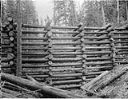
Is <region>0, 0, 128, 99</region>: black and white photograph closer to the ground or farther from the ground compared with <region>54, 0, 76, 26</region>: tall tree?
closer to the ground

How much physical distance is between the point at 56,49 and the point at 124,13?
21848mm

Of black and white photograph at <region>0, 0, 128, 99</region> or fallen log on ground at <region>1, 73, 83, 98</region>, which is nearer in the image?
fallen log on ground at <region>1, 73, 83, 98</region>

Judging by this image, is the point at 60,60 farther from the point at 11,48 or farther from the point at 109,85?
the point at 109,85

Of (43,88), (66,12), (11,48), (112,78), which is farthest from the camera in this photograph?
(66,12)

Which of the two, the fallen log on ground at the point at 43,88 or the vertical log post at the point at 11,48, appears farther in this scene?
the vertical log post at the point at 11,48

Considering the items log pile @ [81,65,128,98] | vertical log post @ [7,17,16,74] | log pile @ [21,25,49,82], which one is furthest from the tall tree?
log pile @ [81,65,128,98]

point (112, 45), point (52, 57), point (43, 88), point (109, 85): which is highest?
point (112, 45)

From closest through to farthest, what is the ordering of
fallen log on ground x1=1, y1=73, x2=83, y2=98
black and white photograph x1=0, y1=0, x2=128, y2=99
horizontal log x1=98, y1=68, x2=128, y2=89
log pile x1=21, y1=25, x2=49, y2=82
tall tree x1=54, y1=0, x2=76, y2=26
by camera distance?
fallen log on ground x1=1, y1=73, x2=83, y2=98, horizontal log x1=98, y1=68, x2=128, y2=89, black and white photograph x1=0, y1=0, x2=128, y2=99, log pile x1=21, y1=25, x2=49, y2=82, tall tree x1=54, y1=0, x2=76, y2=26

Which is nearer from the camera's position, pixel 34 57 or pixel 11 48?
pixel 11 48

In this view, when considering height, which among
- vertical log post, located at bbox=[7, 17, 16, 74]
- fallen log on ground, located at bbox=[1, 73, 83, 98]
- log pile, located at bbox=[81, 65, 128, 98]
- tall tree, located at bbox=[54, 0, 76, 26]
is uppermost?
tall tree, located at bbox=[54, 0, 76, 26]

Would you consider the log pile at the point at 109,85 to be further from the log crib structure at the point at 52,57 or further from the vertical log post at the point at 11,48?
the vertical log post at the point at 11,48

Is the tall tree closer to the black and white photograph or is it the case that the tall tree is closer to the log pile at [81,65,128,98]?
the black and white photograph

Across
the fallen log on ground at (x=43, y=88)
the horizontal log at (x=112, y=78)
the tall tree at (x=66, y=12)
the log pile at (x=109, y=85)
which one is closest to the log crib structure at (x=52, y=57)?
the log pile at (x=109, y=85)

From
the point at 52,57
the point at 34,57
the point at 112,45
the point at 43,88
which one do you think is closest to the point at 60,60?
the point at 52,57
